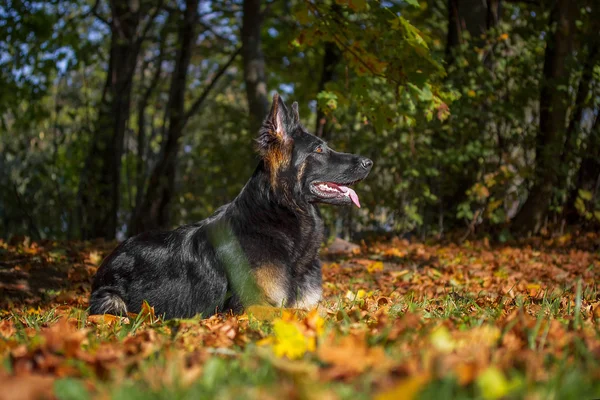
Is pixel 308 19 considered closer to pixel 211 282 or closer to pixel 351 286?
pixel 351 286

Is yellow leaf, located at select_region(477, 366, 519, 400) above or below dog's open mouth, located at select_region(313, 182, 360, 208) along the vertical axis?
below

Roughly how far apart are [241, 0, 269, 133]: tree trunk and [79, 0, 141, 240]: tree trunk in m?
2.65

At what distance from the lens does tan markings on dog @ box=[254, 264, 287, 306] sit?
15.5ft

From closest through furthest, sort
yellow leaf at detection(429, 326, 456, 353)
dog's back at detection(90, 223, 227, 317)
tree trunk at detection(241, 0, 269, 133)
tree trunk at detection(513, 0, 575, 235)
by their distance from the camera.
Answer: yellow leaf at detection(429, 326, 456, 353) → dog's back at detection(90, 223, 227, 317) → tree trunk at detection(513, 0, 575, 235) → tree trunk at detection(241, 0, 269, 133)

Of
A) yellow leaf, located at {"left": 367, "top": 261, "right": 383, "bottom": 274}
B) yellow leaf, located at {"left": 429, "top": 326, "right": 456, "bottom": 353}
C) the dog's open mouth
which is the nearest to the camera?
yellow leaf, located at {"left": 429, "top": 326, "right": 456, "bottom": 353}

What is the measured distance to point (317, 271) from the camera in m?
5.18

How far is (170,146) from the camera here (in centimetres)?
1451

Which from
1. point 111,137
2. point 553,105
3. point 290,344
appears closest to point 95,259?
point 111,137

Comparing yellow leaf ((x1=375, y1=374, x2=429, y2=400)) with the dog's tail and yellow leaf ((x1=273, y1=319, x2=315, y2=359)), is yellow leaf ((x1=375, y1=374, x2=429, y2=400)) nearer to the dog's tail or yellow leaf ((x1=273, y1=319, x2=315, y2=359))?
yellow leaf ((x1=273, y1=319, x2=315, y2=359))

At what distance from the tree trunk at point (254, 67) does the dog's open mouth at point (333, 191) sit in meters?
7.65

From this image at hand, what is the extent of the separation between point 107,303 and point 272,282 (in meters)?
1.48

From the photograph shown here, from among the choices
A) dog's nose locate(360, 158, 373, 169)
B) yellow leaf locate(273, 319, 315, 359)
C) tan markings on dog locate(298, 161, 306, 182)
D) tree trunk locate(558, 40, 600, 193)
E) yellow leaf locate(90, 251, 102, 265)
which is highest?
tree trunk locate(558, 40, 600, 193)

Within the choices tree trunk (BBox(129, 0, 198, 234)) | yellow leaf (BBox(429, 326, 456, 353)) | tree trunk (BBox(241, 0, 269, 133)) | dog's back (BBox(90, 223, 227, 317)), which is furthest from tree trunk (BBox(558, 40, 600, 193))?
yellow leaf (BBox(429, 326, 456, 353))

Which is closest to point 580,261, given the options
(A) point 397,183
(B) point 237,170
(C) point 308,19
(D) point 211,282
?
(A) point 397,183
